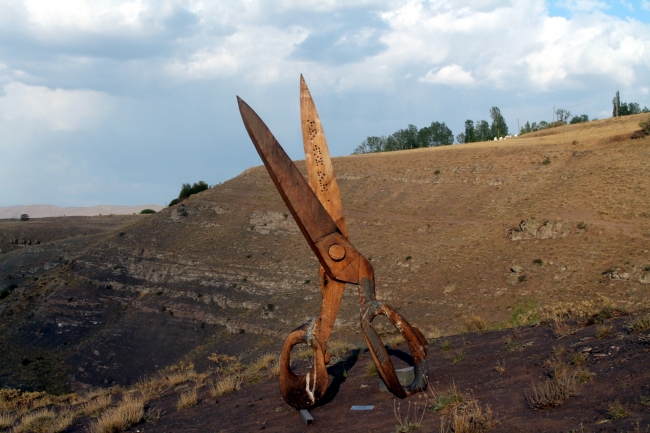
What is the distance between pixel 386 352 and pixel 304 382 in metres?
1.62

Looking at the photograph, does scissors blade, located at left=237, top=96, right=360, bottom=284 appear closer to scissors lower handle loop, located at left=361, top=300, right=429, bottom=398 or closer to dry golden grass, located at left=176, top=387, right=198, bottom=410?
scissors lower handle loop, located at left=361, top=300, right=429, bottom=398

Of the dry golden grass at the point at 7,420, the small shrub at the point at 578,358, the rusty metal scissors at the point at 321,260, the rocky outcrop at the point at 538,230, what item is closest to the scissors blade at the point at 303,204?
the rusty metal scissors at the point at 321,260

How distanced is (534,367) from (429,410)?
1.92 m

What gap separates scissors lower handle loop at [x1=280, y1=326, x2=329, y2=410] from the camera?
8.71 metres

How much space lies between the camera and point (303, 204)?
8.24 m

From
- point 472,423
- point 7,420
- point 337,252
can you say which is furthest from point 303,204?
point 7,420

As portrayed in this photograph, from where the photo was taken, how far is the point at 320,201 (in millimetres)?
8922

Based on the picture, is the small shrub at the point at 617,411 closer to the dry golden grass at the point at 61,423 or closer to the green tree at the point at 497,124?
the dry golden grass at the point at 61,423

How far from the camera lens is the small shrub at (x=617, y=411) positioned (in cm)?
550

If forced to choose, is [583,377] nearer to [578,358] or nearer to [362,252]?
[578,358]

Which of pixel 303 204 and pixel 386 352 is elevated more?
pixel 303 204

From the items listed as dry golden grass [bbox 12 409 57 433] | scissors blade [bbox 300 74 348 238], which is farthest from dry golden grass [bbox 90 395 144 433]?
scissors blade [bbox 300 74 348 238]

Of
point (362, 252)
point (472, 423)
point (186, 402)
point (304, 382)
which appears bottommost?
point (186, 402)

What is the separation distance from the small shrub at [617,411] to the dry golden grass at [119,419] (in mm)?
8345
